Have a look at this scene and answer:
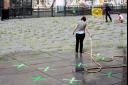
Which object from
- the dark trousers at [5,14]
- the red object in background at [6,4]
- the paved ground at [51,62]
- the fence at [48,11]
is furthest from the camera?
the fence at [48,11]

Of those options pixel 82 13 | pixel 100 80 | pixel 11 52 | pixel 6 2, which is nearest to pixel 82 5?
pixel 82 13

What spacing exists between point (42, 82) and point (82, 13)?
32.2 m

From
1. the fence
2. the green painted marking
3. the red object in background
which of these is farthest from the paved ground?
the fence

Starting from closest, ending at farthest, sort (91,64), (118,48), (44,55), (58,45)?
(91,64) < (44,55) < (118,48) < (58,45)

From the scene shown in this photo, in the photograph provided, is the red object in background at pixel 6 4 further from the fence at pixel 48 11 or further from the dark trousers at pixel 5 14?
the dark trousers at pixel 5 14

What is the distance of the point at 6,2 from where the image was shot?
34031mm

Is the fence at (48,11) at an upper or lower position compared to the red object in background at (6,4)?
lower

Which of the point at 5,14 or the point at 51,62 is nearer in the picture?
the point at 51,62

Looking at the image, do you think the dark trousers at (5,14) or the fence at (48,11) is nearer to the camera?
the dark trousers at (5,14)

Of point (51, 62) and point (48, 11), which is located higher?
point (48, 11)

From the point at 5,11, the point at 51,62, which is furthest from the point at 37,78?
the point at 5,11

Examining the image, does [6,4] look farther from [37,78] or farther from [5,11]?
[37,78]

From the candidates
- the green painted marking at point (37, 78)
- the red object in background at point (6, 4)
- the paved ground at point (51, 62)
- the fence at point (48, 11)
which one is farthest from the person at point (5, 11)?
the green painted marking at point (37, 78)

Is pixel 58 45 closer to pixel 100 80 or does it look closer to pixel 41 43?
pixel 41 43
